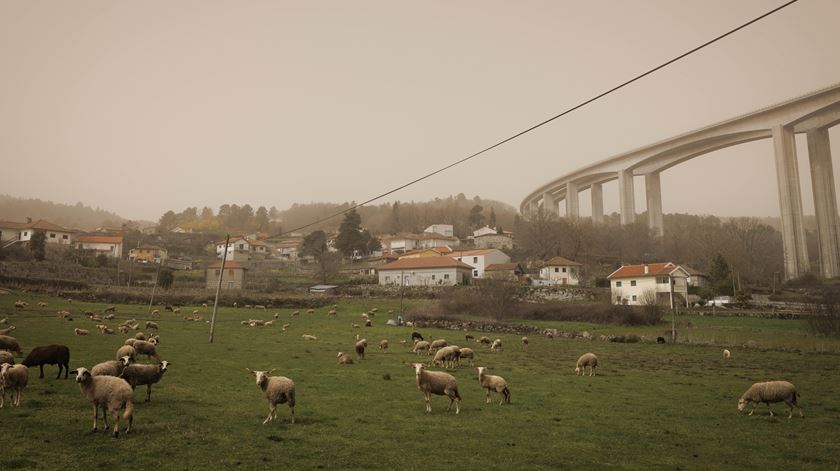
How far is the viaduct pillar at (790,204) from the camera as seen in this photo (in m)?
85.8

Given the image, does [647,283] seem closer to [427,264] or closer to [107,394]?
[427,264]

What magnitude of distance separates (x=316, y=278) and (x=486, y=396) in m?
74.6

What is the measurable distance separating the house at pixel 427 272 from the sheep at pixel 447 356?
184ft

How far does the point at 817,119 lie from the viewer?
95562 mm

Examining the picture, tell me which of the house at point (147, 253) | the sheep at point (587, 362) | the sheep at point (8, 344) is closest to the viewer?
the sheep at point (8, 344)

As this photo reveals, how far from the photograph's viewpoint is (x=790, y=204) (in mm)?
90125

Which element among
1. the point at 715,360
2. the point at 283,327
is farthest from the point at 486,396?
the point at 283,327

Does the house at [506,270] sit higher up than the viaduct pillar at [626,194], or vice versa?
the viaduct pillar at [626,194]

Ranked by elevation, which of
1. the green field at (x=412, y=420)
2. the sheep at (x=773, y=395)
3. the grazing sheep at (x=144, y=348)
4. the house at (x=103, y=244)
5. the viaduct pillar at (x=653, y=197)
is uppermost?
the viaduct pillar at (x=653, y=197)

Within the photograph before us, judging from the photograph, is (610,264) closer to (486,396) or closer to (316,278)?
(316,278)

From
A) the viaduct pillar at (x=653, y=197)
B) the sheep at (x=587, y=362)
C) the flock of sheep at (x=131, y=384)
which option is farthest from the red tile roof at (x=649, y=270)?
the viaduct pillar at (x=653, y=197)

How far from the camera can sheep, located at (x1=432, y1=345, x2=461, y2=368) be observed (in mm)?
21562

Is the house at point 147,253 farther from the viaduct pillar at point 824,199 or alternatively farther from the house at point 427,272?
the viaduct pillar at point 824,199

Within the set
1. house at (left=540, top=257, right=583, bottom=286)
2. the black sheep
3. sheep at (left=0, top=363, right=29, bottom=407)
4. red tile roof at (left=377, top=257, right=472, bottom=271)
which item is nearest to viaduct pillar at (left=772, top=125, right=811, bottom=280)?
house at (left=540, top=257, right=583, bottom=286)
